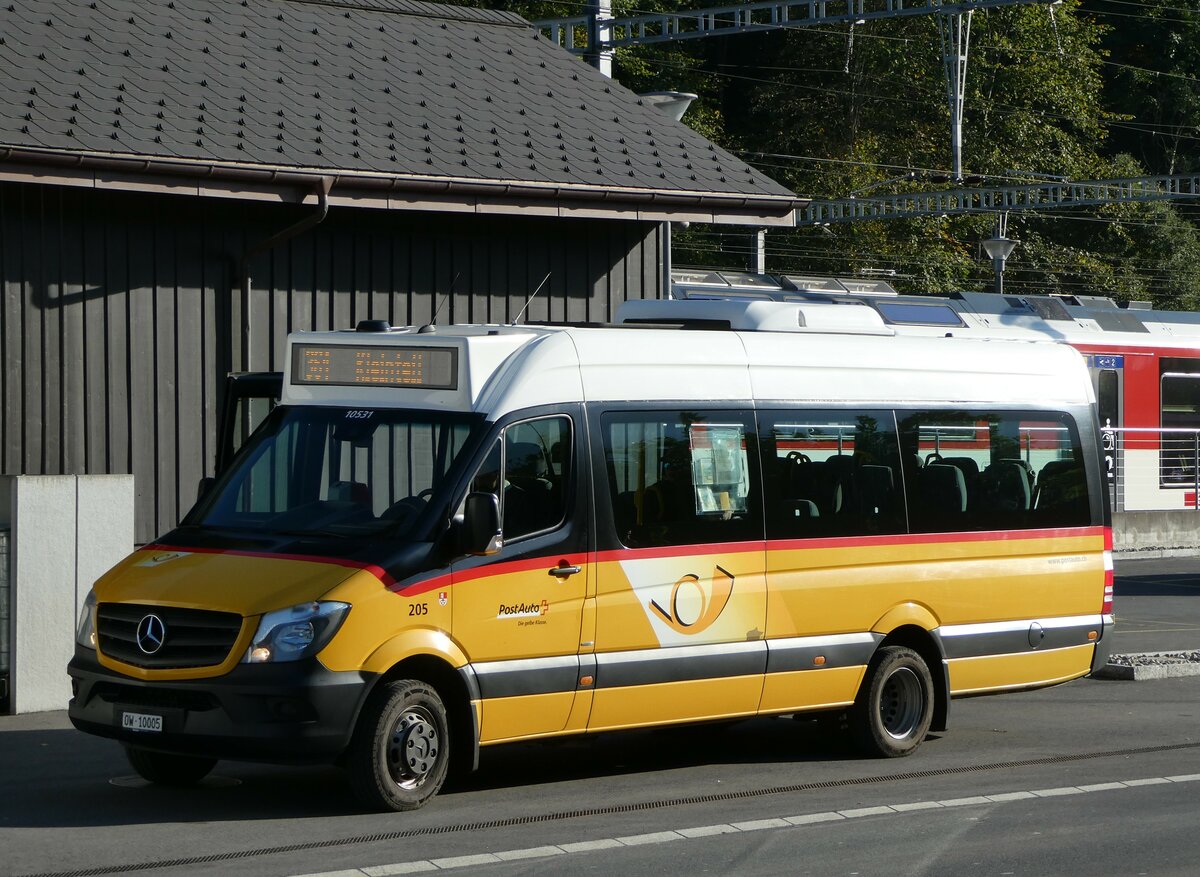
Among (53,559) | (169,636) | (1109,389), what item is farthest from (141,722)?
(1109,389)

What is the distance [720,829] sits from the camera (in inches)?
342

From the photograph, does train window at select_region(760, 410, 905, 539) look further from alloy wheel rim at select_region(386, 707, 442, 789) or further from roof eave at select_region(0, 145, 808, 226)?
roof eave at select_region(0, 145, 808, 226)

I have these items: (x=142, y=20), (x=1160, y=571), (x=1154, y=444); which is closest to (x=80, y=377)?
(x=142, y=20)

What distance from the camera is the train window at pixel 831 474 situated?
35.0ft

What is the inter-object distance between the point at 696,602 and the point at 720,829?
1.67 m

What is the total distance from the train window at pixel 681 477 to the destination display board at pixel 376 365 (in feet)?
3.11

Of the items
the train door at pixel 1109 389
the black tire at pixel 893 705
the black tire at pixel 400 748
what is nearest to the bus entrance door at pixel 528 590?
the black tire at pixel 400 748

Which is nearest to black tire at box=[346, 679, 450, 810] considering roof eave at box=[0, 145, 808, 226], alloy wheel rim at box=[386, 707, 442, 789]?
alloy wheel rim at box=[386, 707, 442, 789]

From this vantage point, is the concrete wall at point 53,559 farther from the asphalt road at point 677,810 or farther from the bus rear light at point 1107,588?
the bus rear light at point 1107,588

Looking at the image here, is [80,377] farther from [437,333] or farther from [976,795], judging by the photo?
[976,795]

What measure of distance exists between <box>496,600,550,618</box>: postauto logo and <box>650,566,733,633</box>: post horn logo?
28.0 inches

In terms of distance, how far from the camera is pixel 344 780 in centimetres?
992

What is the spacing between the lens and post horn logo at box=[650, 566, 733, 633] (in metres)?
9.98

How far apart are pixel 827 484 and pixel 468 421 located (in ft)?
8.13
